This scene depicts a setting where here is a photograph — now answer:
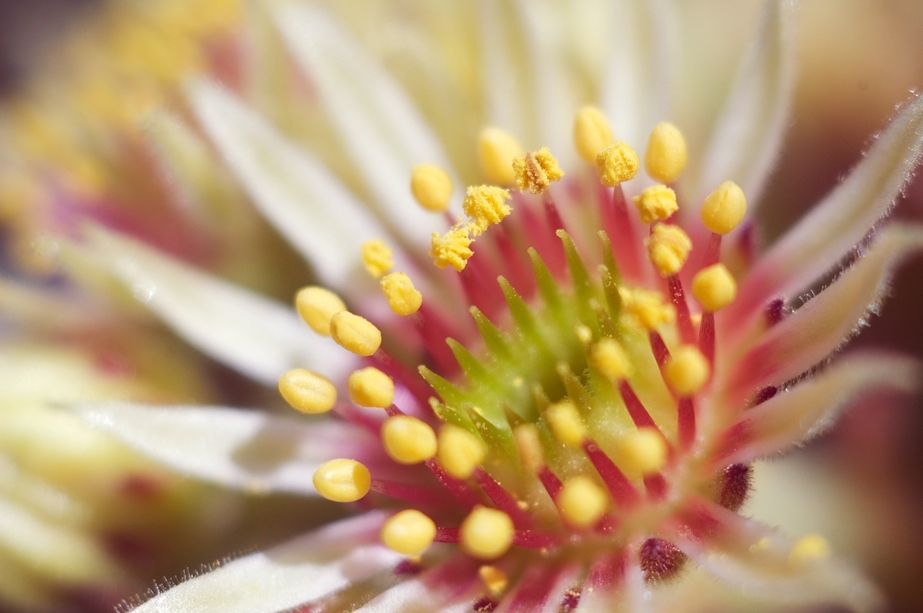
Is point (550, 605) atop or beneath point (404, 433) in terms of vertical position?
beneath

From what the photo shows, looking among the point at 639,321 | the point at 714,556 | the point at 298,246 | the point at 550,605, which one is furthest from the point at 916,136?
the point at 298,246

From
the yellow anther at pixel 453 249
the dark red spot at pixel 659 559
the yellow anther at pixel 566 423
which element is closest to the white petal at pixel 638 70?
the yellow anther at pixel 453 249

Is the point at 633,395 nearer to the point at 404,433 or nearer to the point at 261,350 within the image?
the point at 404,433

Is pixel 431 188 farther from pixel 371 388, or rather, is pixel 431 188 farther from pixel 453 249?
pixel 371 388

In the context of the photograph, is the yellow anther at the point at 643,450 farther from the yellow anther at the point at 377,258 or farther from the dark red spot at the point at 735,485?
the yellow anther at the point at 377,258

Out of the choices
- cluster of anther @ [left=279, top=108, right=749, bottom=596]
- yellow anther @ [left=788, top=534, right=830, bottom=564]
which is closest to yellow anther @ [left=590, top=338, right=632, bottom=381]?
cluster of anther @ [left=279, top=108, right=749, bottom=596]

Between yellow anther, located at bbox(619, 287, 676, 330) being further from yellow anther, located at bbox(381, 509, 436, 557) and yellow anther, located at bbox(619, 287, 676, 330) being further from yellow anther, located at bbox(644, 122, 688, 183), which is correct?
yellow anther, located at bbox(381, 509, 436, 557)

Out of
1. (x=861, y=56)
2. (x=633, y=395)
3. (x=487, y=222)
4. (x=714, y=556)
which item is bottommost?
(x=714, y=556)
